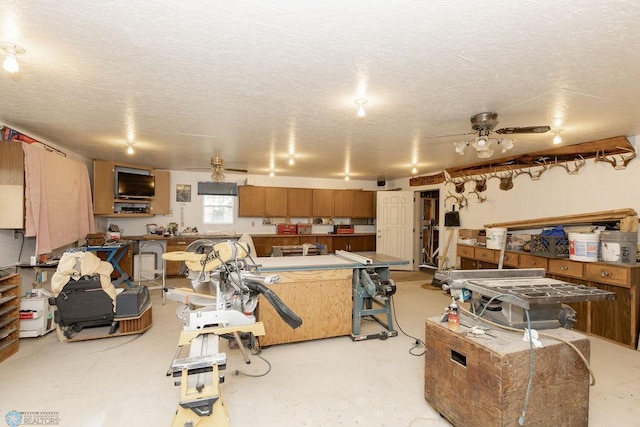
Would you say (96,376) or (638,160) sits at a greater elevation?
(638,160)

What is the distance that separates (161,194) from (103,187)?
1.21 m

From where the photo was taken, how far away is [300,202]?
786cm

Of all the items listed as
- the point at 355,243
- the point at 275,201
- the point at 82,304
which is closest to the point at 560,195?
the point at 355,243

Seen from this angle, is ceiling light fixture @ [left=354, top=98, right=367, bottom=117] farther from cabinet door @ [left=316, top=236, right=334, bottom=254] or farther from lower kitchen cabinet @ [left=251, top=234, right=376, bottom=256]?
cabinet door @ [left=316, top=236, right=334, bottom=254]

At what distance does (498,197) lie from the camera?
5.57m

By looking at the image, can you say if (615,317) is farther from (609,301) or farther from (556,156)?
(556,156)

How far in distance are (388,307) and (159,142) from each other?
3.86 m

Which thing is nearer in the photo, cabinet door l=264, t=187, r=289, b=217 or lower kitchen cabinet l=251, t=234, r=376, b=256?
lower kitchen cabinet l=251, t=234, r=376, b=256

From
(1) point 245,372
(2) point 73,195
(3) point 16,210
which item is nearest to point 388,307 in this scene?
(1) point 245,372

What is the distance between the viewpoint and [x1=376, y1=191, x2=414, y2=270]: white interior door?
301 inches

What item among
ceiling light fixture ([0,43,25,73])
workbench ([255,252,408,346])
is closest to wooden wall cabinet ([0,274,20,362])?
ceiling light fixture ([0,43,25,73])

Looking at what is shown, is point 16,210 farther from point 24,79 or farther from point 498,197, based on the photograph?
point 498,197

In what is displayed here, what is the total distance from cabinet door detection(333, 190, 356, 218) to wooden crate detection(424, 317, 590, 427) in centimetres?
620

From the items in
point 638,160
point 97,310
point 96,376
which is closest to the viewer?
point 96,376
